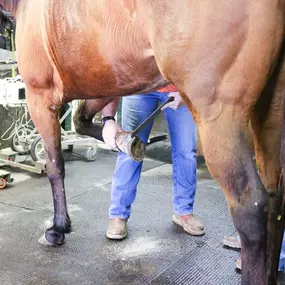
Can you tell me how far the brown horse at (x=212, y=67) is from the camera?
95cm

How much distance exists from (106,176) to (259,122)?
211 cm

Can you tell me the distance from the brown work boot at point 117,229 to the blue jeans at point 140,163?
1.4 inches

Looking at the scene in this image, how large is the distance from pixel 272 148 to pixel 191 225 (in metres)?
0.92

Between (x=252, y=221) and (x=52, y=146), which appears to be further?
(x=52, y=146)

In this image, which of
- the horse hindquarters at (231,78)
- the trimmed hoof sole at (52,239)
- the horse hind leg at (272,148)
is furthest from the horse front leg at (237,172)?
the trimmed hoof sole at (52,239)

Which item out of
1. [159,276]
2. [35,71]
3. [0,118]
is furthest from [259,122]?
[0,118]

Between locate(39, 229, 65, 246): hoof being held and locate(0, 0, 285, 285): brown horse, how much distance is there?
2.50ft

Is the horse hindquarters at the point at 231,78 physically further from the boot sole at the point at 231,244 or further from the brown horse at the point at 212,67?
the boot sole at the point at 231,244

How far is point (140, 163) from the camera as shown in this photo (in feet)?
6.74

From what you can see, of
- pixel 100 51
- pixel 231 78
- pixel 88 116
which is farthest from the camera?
pixel 88 116

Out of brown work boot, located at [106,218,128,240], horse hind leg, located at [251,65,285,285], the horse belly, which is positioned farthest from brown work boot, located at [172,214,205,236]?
the horse belly

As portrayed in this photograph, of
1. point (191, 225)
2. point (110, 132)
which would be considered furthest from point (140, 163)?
point (191, 225)

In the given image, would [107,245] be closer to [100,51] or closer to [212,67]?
[100,51]

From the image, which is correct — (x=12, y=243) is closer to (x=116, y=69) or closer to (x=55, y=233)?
(x=55, y=233)
